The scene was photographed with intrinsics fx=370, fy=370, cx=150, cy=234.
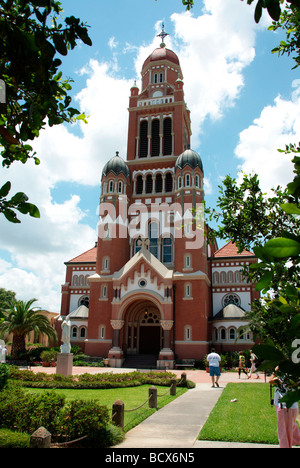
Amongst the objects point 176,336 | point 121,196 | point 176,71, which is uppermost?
point 176,71

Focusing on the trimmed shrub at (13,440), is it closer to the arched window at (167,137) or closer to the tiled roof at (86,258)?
the tiled roof at (86,258)

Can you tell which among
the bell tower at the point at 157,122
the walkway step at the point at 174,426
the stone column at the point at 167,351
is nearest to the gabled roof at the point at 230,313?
the stone column at the point at 167,351

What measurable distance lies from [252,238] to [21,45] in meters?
5.49

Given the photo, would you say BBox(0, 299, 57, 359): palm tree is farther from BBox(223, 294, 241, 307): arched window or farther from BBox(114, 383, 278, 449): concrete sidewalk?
BBox(114, 383, 278, 449): concrete sidewalk

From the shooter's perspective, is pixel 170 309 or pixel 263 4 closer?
pixel 263 4

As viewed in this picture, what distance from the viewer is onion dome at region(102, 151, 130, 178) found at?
34653mm

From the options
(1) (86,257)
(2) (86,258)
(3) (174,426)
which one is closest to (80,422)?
(3) (174,426)

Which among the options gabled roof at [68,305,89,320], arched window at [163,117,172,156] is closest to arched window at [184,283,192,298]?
gabled roof at [68,305,89,320]

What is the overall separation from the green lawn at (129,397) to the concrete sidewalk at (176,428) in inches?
9.3

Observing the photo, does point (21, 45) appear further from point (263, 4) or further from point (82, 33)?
point (263, 4)

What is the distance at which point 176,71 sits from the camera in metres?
43.4
